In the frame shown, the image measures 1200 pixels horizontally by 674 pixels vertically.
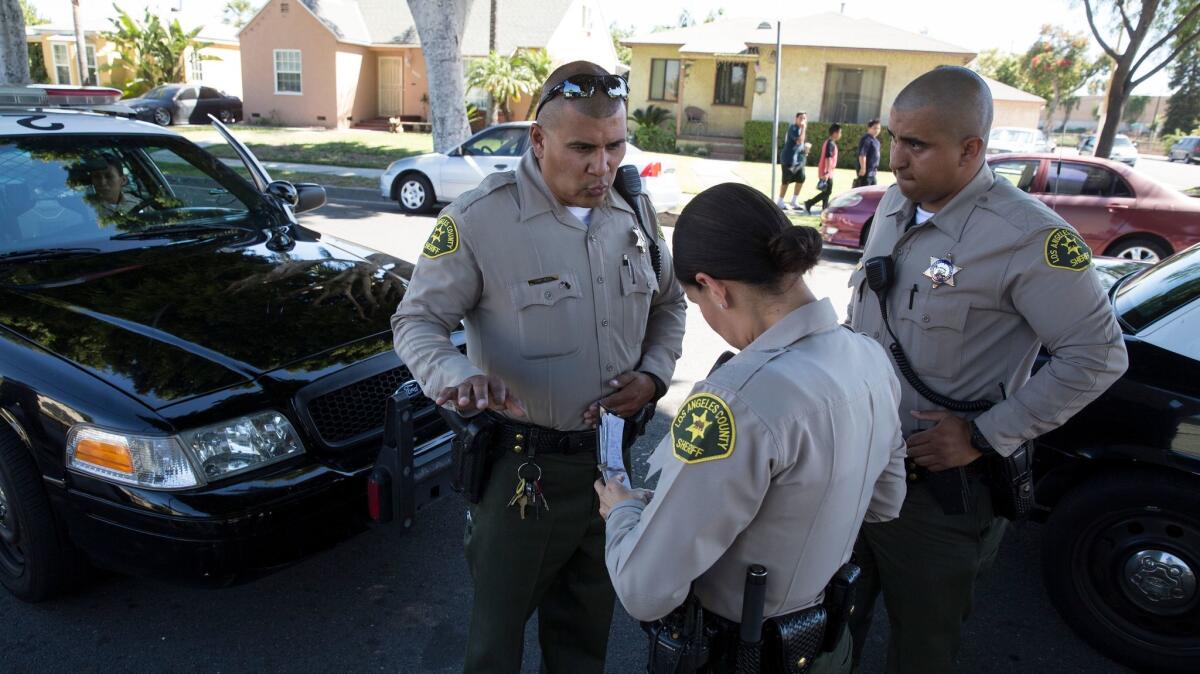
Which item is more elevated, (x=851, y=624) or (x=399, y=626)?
(x=851, y=624)

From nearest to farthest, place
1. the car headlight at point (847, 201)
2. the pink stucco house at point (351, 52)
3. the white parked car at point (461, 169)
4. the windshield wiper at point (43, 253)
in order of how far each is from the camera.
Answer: the windshield wiper at point (43, 253), the car headlight at point (847, 201), the white parked car at point (461, 169), the pink stucco house at point (351, 52)

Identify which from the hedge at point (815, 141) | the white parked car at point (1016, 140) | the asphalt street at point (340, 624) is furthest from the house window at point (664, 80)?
the asphalt street at point (340, 624)

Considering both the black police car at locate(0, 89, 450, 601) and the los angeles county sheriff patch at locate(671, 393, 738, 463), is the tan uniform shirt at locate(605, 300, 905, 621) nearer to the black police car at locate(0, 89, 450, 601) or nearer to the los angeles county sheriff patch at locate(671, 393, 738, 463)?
the los angeles county sheriff patch at locate(671, 393, 738, 463)

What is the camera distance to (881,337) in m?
2.34

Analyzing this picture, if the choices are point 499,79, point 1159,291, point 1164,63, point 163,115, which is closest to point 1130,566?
point 1159,291

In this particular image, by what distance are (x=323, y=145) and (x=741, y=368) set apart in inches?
858

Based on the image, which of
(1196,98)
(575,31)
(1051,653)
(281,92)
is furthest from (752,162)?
(1196,98)

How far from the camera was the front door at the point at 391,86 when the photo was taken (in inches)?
1196

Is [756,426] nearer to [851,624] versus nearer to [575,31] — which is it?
[851,624]

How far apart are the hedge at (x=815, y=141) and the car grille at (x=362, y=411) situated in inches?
845

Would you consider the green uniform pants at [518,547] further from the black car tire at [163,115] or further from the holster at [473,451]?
the black car tire at [163,115]

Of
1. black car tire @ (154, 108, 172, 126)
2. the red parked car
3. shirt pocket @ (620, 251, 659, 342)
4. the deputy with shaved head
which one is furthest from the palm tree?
the deputy with shaved head

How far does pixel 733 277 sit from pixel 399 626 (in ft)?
7.22

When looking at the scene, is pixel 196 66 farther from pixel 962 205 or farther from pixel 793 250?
pixel 793 250
